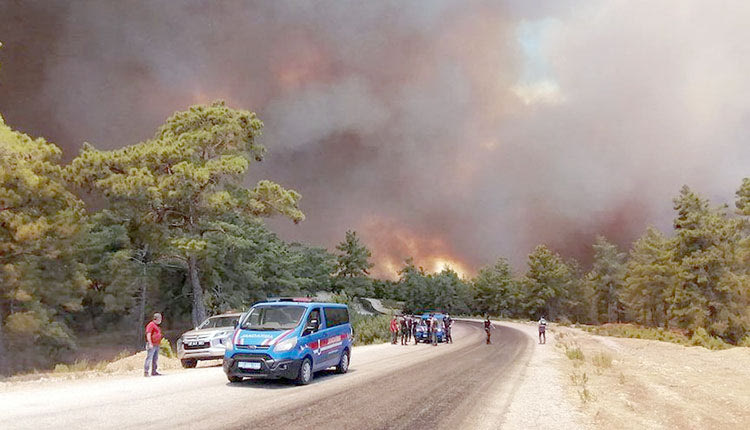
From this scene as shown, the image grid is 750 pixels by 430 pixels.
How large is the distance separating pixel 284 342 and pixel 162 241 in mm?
24547

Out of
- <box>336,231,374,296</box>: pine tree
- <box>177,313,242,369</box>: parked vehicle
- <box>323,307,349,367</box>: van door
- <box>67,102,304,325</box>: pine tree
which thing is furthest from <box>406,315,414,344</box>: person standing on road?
<box>336,231,374,296</box>: pine tree

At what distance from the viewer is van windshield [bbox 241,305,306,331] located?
13609mm

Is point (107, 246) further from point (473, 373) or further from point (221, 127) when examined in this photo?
point (473, 373)

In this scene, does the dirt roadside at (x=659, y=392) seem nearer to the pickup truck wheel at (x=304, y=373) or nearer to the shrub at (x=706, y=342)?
the pickup truck wheel at (x=304, y=373)

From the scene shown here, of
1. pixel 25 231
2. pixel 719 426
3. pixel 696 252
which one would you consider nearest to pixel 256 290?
pixel 25 231

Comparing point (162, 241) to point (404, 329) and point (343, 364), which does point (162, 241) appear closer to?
point (404, 329)

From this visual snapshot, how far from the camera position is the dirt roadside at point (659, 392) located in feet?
35.3

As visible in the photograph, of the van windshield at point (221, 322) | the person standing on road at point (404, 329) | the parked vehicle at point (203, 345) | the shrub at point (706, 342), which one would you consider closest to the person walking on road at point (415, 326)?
the person standing on road at point (404, 329)

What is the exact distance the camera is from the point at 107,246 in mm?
41438

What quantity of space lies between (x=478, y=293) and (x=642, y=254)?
49.1m

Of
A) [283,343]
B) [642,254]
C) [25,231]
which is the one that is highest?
[642,254]

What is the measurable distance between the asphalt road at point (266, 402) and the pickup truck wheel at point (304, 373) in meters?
0.23

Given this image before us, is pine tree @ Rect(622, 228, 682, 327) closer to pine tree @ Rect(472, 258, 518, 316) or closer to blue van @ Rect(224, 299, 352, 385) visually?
pine tree @ Rect(472, 258, 518, 316)

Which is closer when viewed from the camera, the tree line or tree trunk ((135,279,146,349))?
the tree line
